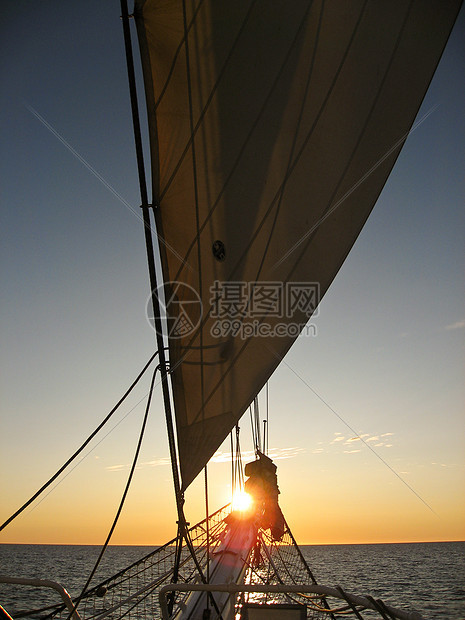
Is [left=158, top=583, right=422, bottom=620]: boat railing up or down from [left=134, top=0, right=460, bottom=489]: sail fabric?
down

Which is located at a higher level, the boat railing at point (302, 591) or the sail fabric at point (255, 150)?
the sail fabric at point (255, 150)

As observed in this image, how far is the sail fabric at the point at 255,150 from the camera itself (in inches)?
166

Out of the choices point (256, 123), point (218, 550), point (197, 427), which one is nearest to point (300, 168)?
point (256, 123)

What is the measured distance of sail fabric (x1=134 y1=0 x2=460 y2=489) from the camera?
4.22m

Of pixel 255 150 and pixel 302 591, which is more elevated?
pixel 255 150

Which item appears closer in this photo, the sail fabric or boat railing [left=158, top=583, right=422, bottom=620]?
boat railing [left=158, top=583, right=422, bottom=620]

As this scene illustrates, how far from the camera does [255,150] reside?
169 inches

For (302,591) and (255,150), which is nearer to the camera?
(302,591)

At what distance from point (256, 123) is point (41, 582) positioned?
3817 mm

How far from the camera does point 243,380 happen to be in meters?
4.57

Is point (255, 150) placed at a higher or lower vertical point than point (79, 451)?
higher

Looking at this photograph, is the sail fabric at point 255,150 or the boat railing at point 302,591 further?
the sail fabric at point 255,150

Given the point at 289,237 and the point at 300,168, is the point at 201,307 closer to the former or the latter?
the point at 289,237

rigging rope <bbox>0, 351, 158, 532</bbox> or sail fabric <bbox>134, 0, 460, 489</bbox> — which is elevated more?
sail fabric <bbox>134, 0, 460, 489</bbox>
